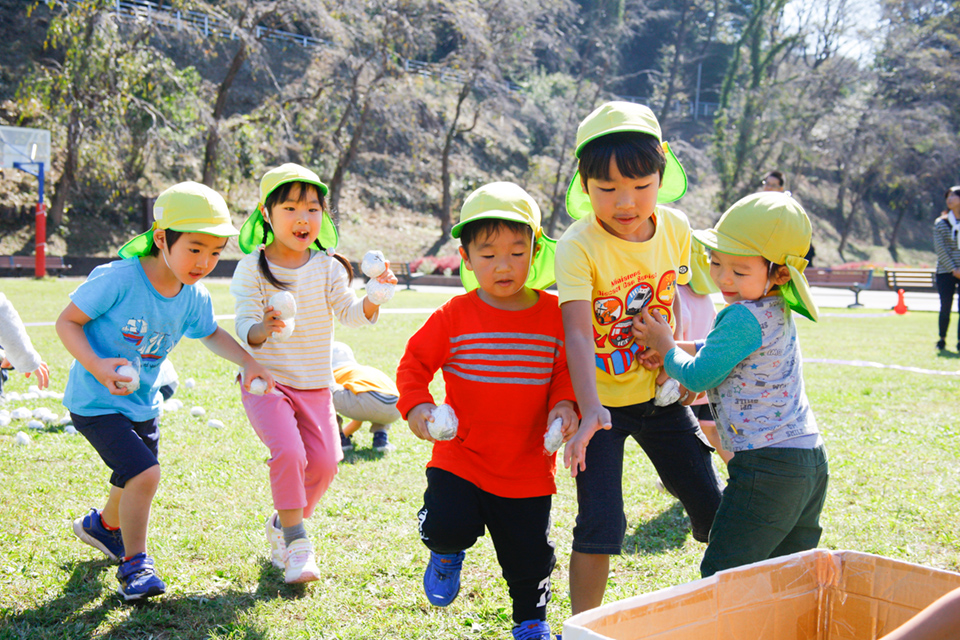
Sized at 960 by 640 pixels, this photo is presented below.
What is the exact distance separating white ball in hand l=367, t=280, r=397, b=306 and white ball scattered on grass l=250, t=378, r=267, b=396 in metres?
0.60

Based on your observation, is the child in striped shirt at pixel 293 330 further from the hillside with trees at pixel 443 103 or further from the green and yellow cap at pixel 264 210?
the hillside with trees at pixel 443 103

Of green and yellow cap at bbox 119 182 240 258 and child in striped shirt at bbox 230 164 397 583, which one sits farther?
child in striped shirt at bbox 230 164 397 583

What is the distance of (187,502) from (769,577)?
3223 millimetres

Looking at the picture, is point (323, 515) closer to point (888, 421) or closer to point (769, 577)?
point (769, 577)

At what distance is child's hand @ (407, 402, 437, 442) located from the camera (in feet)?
8.53

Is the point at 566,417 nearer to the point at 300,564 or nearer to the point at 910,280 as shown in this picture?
the point at 300,564

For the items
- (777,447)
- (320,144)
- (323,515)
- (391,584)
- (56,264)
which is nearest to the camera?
(777,447)

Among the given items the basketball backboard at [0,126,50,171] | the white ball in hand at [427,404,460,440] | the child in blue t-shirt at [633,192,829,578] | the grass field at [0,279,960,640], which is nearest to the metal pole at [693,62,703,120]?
the basketball backboard at [0,126,50,171]

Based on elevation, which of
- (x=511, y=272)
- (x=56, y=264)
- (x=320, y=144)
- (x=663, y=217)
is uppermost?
(x=320, y=144)

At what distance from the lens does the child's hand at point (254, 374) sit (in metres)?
3.35

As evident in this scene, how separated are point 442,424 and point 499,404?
33 centimetres

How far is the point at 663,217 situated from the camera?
307 cm

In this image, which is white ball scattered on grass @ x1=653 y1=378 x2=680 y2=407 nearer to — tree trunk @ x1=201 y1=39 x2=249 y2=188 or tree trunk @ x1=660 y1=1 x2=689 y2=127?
tree trunk @ x1=201 y1=39 x2=249 y2=188

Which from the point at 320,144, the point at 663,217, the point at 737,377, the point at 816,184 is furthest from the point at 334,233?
the point at 816,184
